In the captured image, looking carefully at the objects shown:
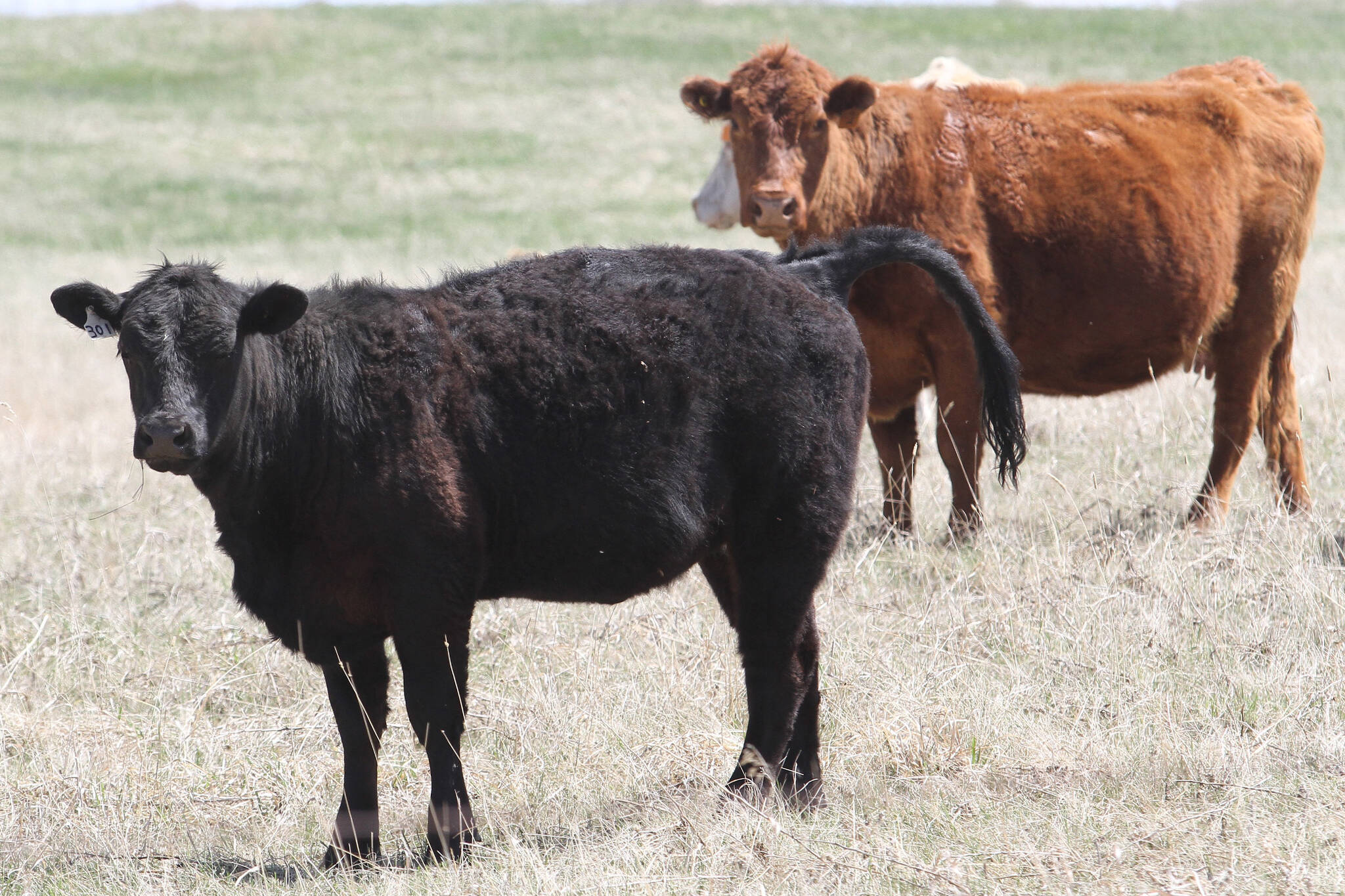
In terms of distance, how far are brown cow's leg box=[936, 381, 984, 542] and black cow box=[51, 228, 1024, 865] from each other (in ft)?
7.19

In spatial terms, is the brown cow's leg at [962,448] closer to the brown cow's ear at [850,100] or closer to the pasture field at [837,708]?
the pasture field at [837,708]

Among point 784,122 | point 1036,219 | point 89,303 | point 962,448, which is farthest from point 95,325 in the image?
point 1036,219

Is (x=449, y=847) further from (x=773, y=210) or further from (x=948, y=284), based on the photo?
(x=773, y=210)

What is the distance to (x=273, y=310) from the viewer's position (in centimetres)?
355

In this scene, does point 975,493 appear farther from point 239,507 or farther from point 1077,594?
point 239,507

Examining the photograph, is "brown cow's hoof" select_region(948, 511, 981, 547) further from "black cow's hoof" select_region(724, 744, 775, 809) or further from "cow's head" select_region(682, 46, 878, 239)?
"black cow's hoof" select_region(724, 744, 775, 809)

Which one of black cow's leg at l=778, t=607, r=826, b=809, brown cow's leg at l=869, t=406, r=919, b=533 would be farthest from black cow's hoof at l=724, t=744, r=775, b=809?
brown cow's leg at l=869, t=406, r=919, b=533

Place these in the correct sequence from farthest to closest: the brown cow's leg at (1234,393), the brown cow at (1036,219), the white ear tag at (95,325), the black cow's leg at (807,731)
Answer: the brown cow's leg at (1234,393) < the brown cow at (1036,219) < the black cow's leg at (807,731) < the white ear tag at (95,325)

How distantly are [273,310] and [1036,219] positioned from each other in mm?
4236

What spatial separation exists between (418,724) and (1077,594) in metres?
2.70

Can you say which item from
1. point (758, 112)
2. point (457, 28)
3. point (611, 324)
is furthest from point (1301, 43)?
point (611, 324)

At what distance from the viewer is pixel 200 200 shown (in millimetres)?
30453

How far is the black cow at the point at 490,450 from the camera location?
3604 mm

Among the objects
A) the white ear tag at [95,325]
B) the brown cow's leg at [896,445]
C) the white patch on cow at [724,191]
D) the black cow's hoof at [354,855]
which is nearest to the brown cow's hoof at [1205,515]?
the brown cow's leg at [896,445]
